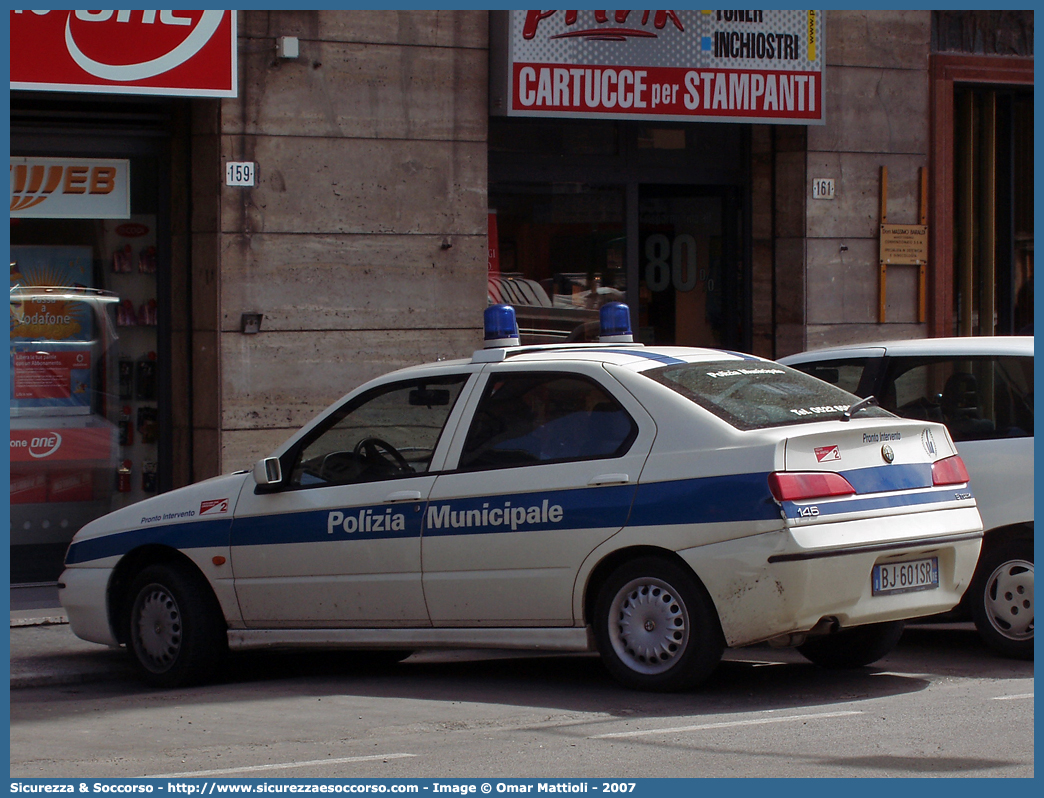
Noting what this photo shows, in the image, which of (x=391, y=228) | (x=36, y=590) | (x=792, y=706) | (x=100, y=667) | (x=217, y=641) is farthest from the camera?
(x=391, y=228)

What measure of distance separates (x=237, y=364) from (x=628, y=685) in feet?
19.4

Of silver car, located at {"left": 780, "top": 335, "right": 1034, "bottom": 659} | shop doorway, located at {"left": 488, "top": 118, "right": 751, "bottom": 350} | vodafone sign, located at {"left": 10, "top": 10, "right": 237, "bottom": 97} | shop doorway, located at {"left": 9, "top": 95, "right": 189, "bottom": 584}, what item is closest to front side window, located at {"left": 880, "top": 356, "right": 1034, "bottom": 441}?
silver car, located at {"left": 780, "top": 335, "right": 1034, "bottom": 659}

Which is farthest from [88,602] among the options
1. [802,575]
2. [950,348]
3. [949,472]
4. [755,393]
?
[950,348]

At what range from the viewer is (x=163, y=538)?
7.66m

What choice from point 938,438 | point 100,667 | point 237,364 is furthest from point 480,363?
point 237,364

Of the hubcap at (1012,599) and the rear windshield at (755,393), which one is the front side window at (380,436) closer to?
the rear windshield at (755,393)

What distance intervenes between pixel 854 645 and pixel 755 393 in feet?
4.91

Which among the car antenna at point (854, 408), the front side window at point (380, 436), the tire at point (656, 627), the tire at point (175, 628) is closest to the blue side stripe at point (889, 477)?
the car antenna at point (854, 408)

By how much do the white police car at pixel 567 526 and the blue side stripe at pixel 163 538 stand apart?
0.01m

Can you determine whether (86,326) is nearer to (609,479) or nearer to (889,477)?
(609,479)

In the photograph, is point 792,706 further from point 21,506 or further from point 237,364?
point 21,506

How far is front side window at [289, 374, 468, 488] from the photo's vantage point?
284 inches

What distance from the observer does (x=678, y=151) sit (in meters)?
13.5

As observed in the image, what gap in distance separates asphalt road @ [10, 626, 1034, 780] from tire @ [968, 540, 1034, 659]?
12 centimetres
